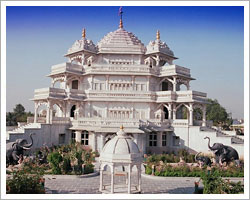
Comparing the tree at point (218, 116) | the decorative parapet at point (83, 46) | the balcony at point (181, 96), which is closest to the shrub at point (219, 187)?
the balcony at point (181, 96)

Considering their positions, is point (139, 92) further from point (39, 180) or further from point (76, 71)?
point (39, 180)

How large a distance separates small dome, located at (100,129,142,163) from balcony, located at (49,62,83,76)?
785 inches

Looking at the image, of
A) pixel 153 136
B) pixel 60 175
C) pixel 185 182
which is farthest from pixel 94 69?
pixel 185 182

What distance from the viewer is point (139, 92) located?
97.4 feet

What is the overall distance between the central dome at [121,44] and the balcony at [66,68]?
3643mm

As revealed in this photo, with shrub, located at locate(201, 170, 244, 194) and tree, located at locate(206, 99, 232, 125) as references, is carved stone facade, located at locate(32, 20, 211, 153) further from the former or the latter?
tree, located at locate(206, 99, 232, 125)

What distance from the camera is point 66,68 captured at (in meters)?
30.1

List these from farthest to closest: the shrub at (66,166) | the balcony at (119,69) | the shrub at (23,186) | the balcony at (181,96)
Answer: the balcony at (119,69) → the balcony at (181,96) → the shrub at (66,166) → the shrub at (23,186)

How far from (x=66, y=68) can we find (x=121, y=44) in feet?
24.5

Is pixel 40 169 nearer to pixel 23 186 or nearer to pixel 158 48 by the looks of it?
pixel 23 186

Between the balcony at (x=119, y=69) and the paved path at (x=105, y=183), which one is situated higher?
the balcony at (x=119, y=69)

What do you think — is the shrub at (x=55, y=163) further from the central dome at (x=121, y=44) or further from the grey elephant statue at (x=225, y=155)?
the central dome at (x=121, y=44)

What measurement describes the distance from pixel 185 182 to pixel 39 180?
8.50 m

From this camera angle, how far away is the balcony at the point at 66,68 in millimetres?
30188
